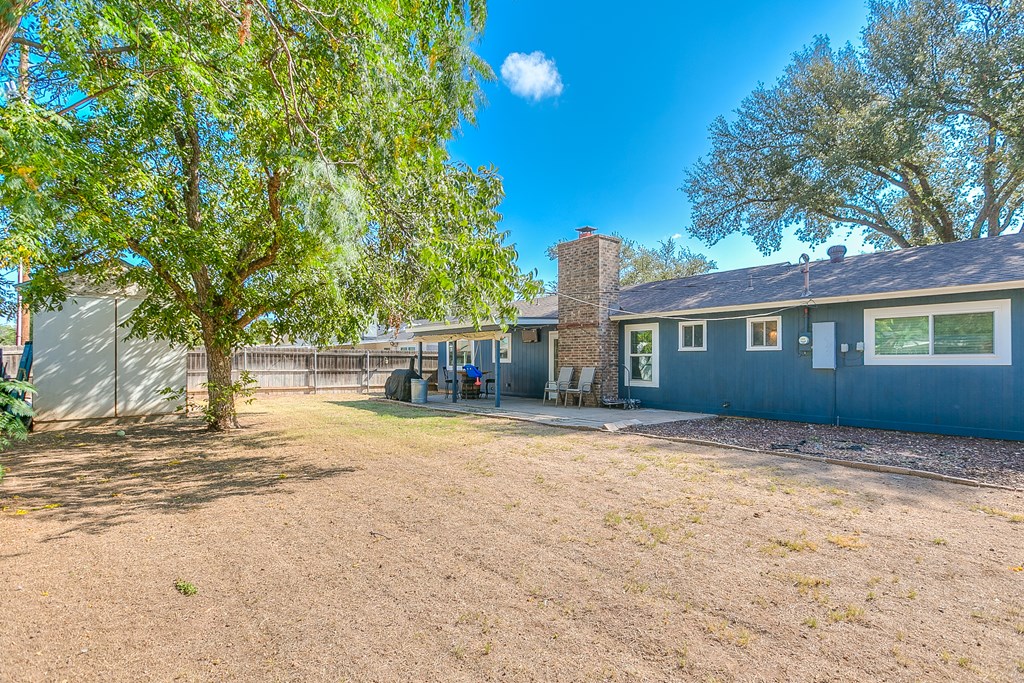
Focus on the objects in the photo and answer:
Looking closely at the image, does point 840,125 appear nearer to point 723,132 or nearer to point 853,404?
point 723,132

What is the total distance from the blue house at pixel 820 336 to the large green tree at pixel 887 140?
6.00 m

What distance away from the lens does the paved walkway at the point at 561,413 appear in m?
10.0

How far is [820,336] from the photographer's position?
9602 mm

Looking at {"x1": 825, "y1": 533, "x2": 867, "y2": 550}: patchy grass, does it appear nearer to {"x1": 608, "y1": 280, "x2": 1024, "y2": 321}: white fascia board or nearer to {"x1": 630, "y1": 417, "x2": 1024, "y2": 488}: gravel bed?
{"x1": 630, "y1": 417, "x2": 1024, "y2": 488}: gravel bed

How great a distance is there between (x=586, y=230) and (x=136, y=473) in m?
10.5

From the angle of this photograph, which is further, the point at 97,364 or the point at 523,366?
the point at 523,366

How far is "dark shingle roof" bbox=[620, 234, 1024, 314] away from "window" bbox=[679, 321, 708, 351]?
1.57 feet

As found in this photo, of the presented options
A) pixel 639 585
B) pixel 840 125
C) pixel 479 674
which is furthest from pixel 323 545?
pixel 840 125

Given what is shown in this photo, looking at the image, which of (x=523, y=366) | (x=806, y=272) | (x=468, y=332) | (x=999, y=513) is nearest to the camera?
(x=999, y=513)

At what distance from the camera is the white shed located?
9.19 m

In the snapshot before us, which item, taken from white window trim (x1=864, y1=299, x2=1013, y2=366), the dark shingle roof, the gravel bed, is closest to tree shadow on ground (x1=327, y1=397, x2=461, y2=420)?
the gravel bed

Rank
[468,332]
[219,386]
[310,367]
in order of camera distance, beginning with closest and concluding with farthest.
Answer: [219,386], [468,332], [310,367]

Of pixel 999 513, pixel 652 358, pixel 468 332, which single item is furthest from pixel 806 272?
pixel 468 332

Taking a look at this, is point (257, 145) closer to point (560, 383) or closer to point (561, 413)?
point (561, 413)
